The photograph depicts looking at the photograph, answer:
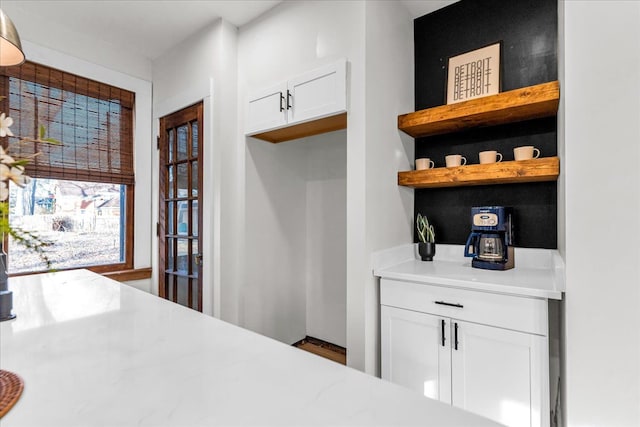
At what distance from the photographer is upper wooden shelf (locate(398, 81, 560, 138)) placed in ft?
5.55

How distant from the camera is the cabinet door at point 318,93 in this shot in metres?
1.90

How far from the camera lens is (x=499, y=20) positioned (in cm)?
208

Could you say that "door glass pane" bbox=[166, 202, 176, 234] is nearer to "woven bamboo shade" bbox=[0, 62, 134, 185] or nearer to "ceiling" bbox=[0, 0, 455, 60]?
"woven bamboo shade" bbox=[0, 62, 134, 185]

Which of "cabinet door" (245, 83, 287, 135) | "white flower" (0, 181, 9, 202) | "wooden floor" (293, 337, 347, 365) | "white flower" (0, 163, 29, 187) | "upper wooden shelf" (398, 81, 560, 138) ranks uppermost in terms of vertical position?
"cabinet door" (245, 83, 287, 135)

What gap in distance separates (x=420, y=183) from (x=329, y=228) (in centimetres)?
97

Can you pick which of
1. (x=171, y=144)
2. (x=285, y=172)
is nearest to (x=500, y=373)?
(x=285, y=172)

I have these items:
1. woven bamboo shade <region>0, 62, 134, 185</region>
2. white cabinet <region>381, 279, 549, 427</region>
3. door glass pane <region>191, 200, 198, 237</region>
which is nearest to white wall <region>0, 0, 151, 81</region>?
woven bamboo shade <region>0, 62, 134, 185</region>

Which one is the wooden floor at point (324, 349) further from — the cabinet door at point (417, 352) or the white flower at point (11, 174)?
the white flower at point (11, 174)

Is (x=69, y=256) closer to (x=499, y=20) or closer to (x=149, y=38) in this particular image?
(x=149, y=38)

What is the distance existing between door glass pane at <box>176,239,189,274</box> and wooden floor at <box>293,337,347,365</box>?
44.9 inches

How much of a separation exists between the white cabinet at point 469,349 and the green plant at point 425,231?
0.56 meters

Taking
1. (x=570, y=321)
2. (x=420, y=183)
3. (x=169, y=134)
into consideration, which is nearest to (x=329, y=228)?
(x=420, y=183)

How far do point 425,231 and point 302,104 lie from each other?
3.89 ft

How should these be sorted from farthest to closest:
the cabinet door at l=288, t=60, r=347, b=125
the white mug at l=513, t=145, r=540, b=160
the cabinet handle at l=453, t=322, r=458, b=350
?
1. the cabinet door at l=288, t=60, r=347, b=125
2. the white mug at l=513, t=145, r=540, b=160
3. the cabinet handle at l=453, t=322, r=458, b=350
